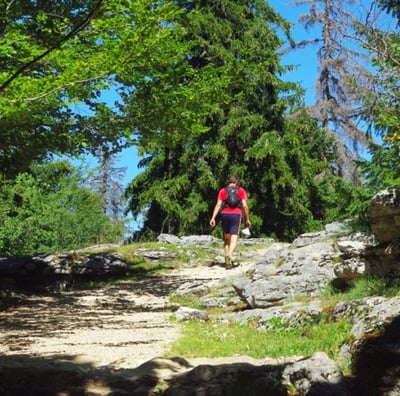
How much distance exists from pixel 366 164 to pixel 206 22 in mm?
15911

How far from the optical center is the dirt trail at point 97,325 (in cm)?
513

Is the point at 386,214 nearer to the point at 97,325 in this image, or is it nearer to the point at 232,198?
the point at 97,325

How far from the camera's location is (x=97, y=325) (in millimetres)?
6969

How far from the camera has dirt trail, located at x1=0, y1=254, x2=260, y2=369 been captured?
5.13m

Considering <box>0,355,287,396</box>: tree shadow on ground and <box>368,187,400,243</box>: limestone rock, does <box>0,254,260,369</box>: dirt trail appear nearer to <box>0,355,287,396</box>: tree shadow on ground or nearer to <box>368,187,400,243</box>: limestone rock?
<box>0,355,287,396</box>: tree shadow on ground

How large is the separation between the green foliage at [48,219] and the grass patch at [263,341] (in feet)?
32.8

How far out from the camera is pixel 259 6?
75.7 feet

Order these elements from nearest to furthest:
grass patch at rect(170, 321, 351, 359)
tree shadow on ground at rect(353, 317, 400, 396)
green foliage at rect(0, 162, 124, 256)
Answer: tree shadow on ground at rect(353, 317, 400, 396) < grass patch at rect(170, 321, 351, 359) < green foliage at rect(0, 162, 124, 256)

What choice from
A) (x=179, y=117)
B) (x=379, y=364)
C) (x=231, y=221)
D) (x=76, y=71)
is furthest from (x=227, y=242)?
(x=379, y=364)

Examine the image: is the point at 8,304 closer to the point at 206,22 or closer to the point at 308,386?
the point at 308,386

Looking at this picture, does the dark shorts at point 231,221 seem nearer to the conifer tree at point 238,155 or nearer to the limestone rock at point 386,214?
the limestone rock at point 386,214

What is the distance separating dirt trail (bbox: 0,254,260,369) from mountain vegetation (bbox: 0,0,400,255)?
256cm

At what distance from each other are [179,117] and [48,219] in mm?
10134

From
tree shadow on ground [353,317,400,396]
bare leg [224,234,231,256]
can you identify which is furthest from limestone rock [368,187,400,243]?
bare leg [224,234,231,256]
